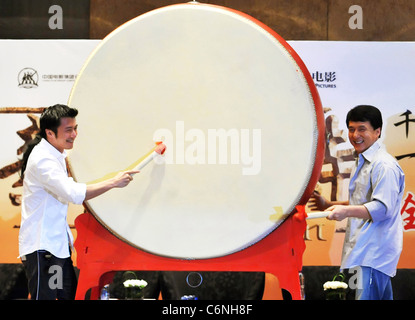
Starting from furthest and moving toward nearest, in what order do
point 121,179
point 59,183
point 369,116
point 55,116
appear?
point 369,116 → point 55,116 → point 59,183 → point 121,179

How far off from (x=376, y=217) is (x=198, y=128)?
87 centimetres

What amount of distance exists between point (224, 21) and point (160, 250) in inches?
36.7

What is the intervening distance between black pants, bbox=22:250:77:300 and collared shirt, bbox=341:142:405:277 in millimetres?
1226

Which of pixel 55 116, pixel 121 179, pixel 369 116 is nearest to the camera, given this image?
pixel 121 179

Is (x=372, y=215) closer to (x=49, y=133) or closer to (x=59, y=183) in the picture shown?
(x=59, y=183)

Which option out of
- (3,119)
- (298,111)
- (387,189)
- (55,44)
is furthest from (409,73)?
(3,119)

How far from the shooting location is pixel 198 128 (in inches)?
100

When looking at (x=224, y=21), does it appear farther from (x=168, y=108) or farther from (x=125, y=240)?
(x=125, y=240)

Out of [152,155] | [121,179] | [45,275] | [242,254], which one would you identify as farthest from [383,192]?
[45,275]

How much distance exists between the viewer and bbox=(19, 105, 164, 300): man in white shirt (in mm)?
2670

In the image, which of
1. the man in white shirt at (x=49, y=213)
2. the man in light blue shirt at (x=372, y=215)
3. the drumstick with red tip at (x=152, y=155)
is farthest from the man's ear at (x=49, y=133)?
the man in light blue shirt at (x=372, y=215)

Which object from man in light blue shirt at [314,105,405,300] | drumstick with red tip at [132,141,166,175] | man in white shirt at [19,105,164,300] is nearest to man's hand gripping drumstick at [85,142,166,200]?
drumstick with red tip at [132,141,166,175]

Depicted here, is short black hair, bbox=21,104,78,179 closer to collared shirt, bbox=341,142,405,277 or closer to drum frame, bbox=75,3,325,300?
drum frame, bbox=75,3,325,300

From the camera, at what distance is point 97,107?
8.54ft
